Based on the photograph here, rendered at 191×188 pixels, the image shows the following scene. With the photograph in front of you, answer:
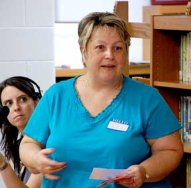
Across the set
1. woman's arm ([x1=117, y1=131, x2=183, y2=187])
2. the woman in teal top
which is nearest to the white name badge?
the woman in teal top

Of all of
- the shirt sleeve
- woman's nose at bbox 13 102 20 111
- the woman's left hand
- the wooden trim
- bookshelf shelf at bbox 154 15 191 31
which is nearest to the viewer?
the woman's left hand

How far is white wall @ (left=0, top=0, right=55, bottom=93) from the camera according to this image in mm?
2898

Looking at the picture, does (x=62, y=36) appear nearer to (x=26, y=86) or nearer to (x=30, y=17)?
(x=30, y=17)

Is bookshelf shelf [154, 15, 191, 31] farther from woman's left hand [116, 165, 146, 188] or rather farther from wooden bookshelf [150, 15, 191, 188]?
woman's left hand [116, 165, 146, 188]

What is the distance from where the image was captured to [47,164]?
1.63 meters

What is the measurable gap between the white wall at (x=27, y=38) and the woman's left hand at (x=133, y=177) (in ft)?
4.86

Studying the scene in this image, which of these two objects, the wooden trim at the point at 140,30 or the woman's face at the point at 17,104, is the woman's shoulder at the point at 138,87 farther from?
the wooden trim at the point at 140,30

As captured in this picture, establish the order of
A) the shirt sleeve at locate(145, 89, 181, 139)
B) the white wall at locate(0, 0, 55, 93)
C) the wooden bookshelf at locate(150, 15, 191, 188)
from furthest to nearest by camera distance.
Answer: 1. the white wall at locate(0, 0, 55, 93)
2. the wooden bookshelf at locate(150, 15, 191, 188)
3. the shirt sleeve at locate(145, 89, 181, 139)

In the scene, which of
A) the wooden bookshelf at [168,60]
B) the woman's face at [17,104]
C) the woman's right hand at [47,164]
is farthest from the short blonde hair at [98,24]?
the wooden bookshelf at [168,60]

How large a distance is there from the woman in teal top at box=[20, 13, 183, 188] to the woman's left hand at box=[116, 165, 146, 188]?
0.01 m

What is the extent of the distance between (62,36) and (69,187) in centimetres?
222

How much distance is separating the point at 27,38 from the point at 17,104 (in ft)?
2.58

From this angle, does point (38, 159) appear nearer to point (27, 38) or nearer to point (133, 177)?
point (133, 177)

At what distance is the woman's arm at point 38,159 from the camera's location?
5.35 feet
